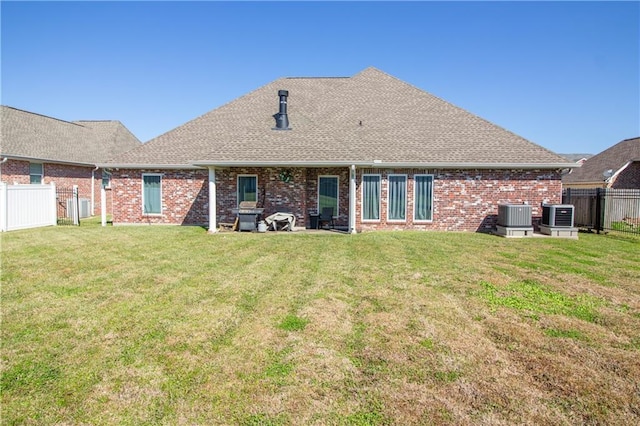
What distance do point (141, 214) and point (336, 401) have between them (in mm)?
15047

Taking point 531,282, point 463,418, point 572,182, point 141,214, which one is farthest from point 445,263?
point 572,182

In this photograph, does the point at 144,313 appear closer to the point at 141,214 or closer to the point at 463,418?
the point at 463,418

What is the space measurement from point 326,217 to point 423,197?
3849mm

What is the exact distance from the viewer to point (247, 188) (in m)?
15.0

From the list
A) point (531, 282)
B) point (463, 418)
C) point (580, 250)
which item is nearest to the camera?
point (463, 418)

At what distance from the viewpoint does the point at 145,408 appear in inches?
118

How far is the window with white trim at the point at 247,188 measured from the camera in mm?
14914

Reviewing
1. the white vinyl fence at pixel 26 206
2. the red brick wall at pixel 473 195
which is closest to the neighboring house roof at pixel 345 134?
the red brick wall at pixel 473 195

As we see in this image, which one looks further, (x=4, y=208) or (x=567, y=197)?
(x=567, y=197)

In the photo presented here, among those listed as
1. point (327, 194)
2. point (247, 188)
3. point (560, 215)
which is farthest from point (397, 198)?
point (247, 188)

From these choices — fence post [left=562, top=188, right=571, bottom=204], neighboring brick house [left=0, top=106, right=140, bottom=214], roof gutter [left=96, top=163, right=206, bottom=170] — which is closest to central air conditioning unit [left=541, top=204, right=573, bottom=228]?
fence post [left=562, top=188, right=571, bottom=204]

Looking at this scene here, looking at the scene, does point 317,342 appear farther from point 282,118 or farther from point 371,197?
point 282,118

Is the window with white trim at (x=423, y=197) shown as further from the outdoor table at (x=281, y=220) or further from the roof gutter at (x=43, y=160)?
the roof gutter at (x=43, y=160)

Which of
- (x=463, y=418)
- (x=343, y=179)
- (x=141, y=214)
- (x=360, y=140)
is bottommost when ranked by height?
(x=463, y=418)
